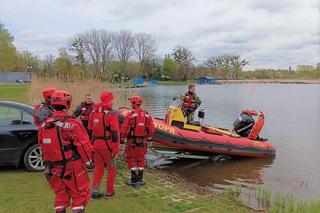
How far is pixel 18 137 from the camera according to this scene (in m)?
7.17

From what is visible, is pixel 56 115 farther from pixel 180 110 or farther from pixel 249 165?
pixel 249 165

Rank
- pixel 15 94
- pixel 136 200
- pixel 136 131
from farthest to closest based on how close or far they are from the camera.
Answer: pixel 15 94, pixel 136 131, pixel 136 200

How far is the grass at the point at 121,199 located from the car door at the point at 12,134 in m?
0.35

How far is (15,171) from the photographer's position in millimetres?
7379

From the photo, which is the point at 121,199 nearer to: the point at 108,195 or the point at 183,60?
the point at 108,195

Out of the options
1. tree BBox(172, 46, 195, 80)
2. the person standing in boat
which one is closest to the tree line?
tree BBox(172, 46, 195, 80)

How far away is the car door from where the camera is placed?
279 inches

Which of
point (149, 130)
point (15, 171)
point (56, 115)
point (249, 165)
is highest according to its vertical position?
point (56, 115)

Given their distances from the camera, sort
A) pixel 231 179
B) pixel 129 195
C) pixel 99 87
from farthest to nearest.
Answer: pixel 99 87 < pixel 231 179 < pixel 129 195

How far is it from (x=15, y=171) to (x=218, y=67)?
11623 centimetres

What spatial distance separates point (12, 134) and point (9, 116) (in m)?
0.39

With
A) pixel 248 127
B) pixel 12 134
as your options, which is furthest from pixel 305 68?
pixel 12 134

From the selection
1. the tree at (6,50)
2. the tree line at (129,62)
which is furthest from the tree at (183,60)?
the tree at (6,50)

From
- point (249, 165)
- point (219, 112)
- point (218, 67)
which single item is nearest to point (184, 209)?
point (249, 165)
